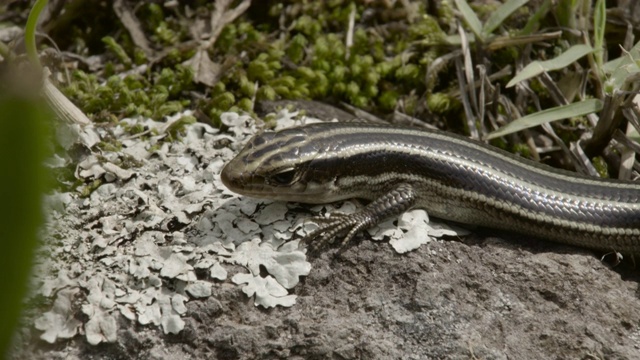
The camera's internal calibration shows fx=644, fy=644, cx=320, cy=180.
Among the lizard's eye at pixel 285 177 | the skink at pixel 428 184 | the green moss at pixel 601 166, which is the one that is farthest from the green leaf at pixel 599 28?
the lizard's eye at pixel 285 177

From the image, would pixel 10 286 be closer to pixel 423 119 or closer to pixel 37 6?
pixel 37 6

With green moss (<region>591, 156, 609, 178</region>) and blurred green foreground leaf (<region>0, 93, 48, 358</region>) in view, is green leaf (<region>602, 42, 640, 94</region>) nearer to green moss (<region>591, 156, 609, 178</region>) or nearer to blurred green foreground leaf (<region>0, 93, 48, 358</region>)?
green moss (<region>591, 156, 609, 178</region>)

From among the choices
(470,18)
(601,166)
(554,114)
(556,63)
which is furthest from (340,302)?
(470,18)

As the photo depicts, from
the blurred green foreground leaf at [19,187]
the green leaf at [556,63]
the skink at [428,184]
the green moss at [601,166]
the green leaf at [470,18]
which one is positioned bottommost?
the green moss at [601,166]

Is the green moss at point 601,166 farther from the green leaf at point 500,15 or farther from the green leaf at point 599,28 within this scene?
the green leaf at point 500,15

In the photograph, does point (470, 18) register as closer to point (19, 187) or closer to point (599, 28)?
point (599, 28)
